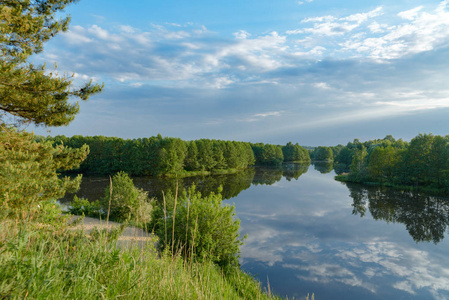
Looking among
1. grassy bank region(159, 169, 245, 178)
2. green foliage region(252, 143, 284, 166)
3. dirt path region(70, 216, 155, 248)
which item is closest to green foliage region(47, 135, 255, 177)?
grassy bank region(159, 169, 245, 178)

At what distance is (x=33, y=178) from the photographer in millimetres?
8914

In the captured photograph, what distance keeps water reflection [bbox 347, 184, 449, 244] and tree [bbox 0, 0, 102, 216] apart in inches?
923

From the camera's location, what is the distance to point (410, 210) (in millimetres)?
26172

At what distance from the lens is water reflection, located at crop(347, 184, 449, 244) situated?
66.8 ft

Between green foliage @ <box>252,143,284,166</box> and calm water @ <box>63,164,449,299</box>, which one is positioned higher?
green foliage @ <box>252,143,284,166</box>

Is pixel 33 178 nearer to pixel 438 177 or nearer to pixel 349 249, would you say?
pixel 349 249

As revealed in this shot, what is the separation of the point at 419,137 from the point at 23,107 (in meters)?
50.4

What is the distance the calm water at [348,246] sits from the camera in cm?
1178

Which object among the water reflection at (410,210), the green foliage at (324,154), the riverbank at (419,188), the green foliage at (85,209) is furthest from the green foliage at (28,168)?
the green foliage at (324,154)

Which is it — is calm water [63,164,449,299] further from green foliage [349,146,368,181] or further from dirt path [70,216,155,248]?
green foliage [349,146,368,181]

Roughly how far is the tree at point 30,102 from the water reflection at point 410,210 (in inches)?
923

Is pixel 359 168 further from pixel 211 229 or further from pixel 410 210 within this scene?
pixel 211 229

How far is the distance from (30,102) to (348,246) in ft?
62.6

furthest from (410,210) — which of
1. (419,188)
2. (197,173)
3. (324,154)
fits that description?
(324,154)
